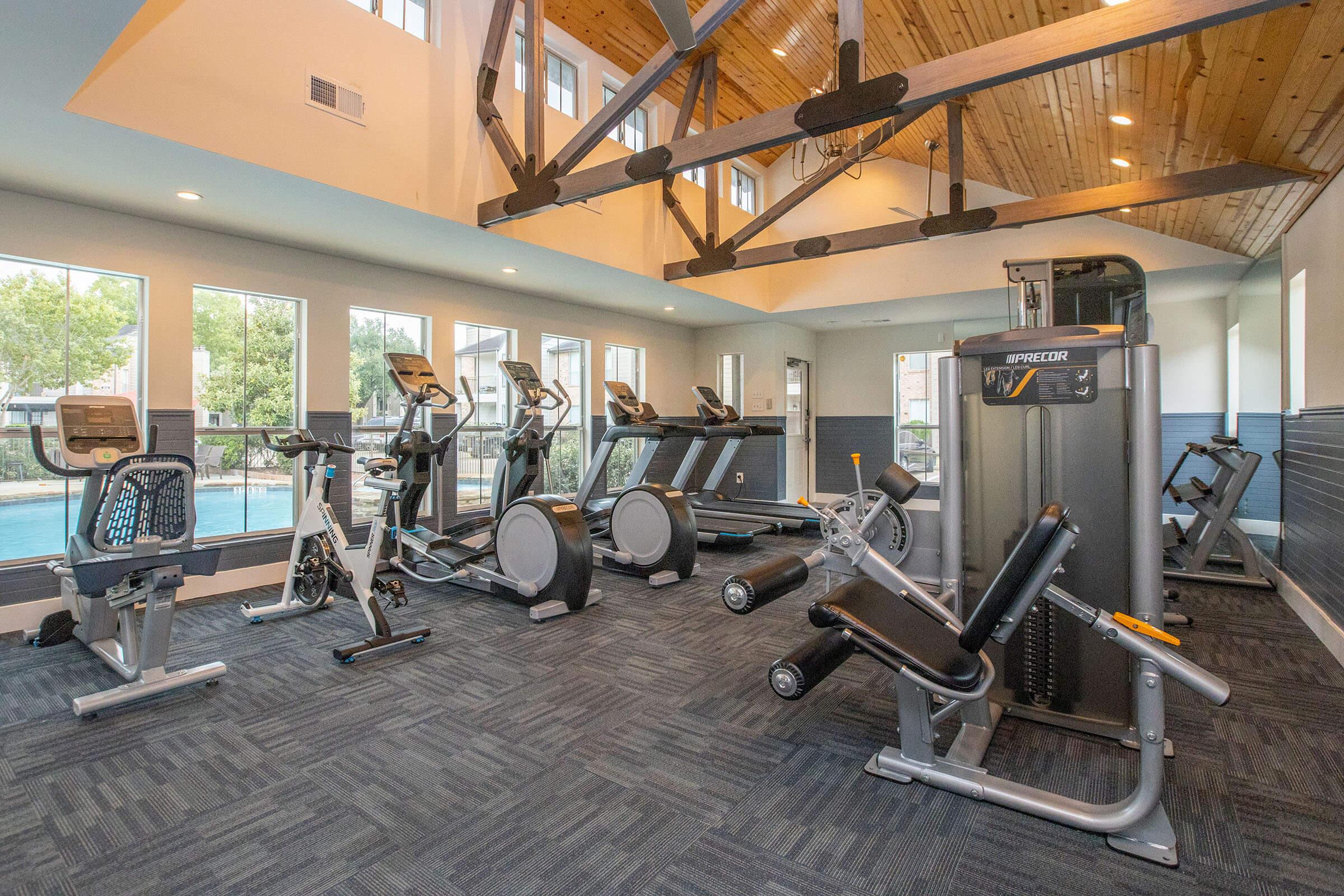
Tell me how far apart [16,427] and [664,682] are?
4.49 m

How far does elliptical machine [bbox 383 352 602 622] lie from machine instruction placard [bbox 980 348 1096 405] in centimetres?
264

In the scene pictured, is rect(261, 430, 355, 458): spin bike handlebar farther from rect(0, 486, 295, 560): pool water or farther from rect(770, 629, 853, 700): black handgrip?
Result: rect(770, 629, 853, 700): black handgrip

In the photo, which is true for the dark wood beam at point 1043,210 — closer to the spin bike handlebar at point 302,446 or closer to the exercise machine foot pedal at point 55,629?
the spin bike handlebar at point 302,446

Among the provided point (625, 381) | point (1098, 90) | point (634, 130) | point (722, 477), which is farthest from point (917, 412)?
point (1098, 90)

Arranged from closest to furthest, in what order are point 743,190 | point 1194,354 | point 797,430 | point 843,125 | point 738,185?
1. point 843,125
2. point 1194,354
3. point 738,185
4. point 743,190
5. point 797,430

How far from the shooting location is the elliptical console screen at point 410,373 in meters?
4.56

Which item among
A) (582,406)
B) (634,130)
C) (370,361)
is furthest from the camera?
(582,406)

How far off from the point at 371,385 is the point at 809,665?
17.4 ft

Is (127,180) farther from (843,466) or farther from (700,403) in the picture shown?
(843,466)

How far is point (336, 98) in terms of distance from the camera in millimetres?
4074

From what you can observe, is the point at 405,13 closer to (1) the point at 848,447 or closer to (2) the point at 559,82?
(2) the point at 559,82

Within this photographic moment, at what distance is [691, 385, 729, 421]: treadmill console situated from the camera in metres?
6.98

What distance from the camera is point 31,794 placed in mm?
2238

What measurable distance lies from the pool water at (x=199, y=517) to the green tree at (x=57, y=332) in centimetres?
70
